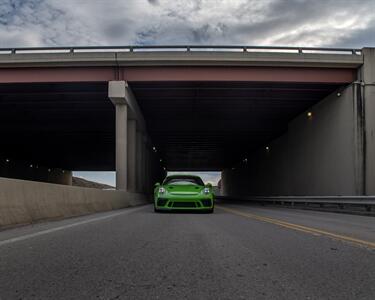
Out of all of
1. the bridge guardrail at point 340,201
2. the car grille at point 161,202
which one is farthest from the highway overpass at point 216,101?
the car grille at point 161,202

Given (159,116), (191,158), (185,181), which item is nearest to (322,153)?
(185,181)

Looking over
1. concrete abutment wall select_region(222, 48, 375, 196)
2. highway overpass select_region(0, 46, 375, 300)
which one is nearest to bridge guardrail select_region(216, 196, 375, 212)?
highway overpass select_region(0, 46, 375, 300)

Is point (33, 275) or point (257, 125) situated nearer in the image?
point (33, 275)

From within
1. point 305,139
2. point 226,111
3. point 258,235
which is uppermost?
point 226,111

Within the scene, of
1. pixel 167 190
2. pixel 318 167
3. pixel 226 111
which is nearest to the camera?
pixel 167 190

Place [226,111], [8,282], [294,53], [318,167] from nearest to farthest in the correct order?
[8,282], [294,53], [318,167], [226,111]

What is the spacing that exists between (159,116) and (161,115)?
0.48 metres

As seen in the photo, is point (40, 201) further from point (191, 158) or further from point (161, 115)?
point (191, 158)

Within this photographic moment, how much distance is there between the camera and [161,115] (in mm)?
35000

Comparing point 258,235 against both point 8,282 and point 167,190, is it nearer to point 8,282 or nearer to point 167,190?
point 8,282

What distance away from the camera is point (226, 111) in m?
32.6

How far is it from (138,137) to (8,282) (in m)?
30.5

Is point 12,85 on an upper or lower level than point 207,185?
upper

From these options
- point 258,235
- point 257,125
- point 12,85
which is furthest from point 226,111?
point 258,235
